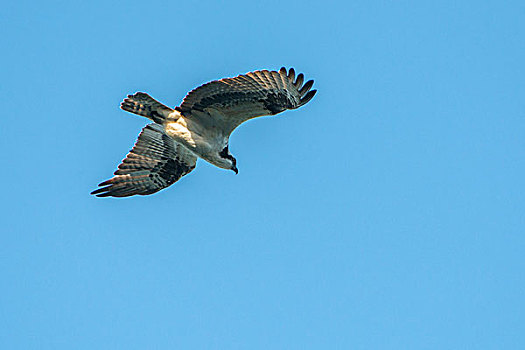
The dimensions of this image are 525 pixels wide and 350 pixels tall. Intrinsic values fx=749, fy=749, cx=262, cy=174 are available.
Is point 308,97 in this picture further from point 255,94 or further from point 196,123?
point 196,123

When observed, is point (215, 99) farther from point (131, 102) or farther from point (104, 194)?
point (104, 194)

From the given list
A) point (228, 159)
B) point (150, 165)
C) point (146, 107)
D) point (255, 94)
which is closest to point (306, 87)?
point (255, 94)

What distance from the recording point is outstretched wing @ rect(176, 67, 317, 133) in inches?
480

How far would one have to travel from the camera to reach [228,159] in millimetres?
13453

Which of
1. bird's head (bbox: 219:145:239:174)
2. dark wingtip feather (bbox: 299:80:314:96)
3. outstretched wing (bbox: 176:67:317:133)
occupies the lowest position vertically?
bird's head (bbox: 219:145:239:174)

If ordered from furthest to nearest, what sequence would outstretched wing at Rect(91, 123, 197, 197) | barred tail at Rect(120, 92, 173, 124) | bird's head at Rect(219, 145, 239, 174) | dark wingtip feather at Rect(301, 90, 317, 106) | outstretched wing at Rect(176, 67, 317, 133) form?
outstretched wing at Rect(91, 123, 197, 197)
bird's head at Rect(219, 145, 239, 174)
barred tail at Rect(120, 92, 173, 124)
dark wingtip feather at Rect(301, 90, 317, 106)
outstretched wing at Rect(176, 67, 317, 133)

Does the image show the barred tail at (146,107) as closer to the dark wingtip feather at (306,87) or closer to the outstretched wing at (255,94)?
the outstretched wing at (255,94)

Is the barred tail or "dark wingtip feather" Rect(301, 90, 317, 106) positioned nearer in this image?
"dark wingtip feather" Rect(301, 90, 317, 106)

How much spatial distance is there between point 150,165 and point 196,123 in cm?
172

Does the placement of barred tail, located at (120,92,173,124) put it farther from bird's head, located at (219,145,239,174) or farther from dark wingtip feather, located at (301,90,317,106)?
dark wingtip feather, located at (301,90,317,106)

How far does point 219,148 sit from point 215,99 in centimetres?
112

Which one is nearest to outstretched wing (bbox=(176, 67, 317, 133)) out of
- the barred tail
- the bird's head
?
the barred tail

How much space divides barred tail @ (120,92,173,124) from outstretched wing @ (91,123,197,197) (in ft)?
2.99

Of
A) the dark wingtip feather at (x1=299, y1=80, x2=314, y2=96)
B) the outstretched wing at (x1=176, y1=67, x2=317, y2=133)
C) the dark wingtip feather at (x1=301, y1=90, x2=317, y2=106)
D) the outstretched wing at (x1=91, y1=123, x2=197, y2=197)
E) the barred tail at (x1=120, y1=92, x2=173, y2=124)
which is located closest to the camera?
the outstretched wing at (x1=176, y1=67, x2=317, y2=133)
